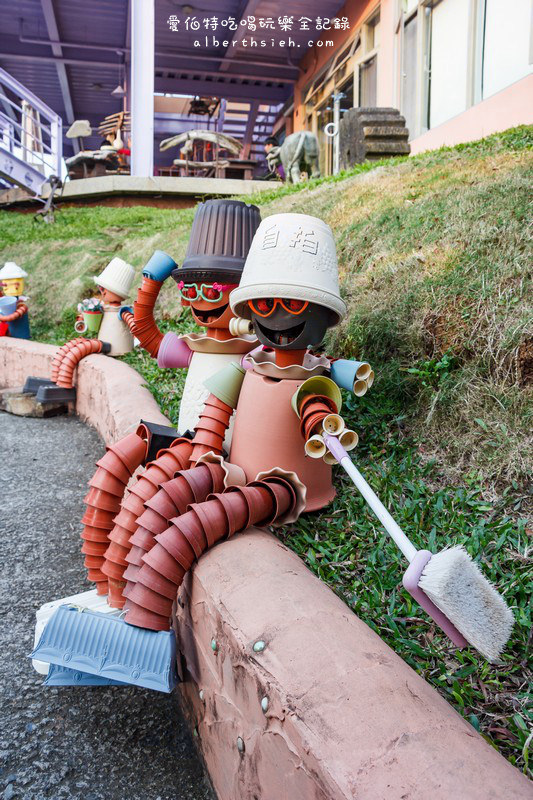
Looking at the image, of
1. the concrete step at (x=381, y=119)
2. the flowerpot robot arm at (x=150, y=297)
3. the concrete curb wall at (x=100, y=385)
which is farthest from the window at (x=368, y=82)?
the flowerpot robot arm at (x=150, y=297)

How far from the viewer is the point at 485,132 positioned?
743cm

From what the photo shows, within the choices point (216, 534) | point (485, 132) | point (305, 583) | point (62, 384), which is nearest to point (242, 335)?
point (216, 534)

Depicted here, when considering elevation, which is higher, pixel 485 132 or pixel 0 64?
pixel 0 64

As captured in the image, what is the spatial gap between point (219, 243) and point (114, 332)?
281cm

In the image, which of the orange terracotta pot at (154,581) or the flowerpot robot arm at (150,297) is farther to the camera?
the flowerpot robot arm at (150,297)

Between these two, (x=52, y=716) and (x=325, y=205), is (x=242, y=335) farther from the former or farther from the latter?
(x=325, y=205)

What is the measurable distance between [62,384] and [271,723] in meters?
4.18

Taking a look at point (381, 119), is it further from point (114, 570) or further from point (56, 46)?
Answer: point (56, 46)

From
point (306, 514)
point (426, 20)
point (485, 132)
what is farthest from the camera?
point (426, 20)

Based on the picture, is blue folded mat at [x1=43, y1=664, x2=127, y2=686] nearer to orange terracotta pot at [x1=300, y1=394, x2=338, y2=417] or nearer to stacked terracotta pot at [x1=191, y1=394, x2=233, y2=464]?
stacked terracotta pot at [x1=191, y1=394, x2=233, y2=464]

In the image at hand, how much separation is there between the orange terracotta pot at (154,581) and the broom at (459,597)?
0.70 metres

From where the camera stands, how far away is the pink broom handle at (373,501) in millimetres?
1229

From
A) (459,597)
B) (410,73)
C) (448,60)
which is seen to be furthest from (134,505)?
(410,73)

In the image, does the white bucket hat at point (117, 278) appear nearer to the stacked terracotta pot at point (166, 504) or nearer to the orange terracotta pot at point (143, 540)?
the stacked terracotta pot at point (166, 504)
